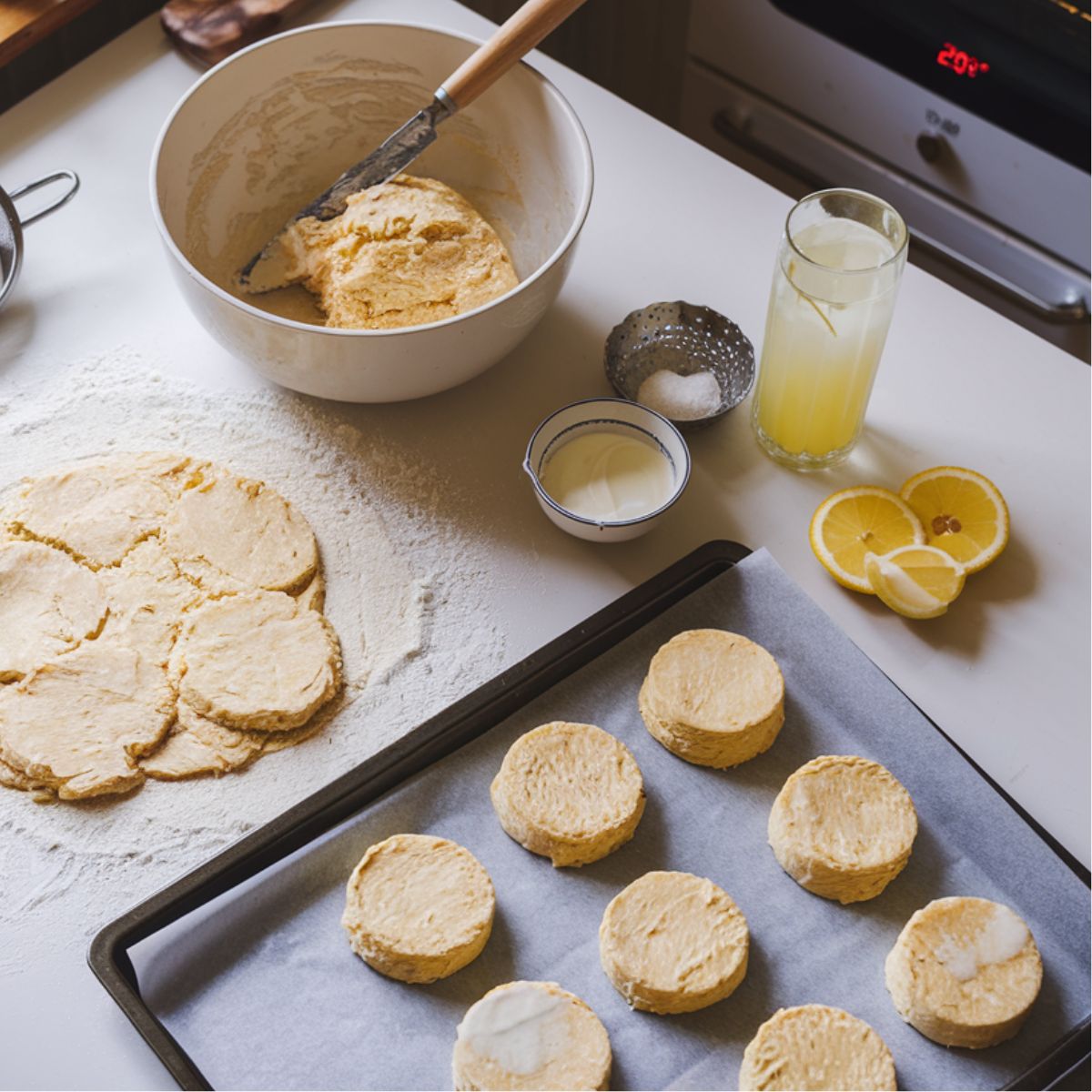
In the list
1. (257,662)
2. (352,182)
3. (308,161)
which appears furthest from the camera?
(308,161)

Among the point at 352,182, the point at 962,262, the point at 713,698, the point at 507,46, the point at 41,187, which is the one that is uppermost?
the point at 507,46

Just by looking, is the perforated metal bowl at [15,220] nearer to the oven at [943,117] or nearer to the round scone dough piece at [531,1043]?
the round scone dough piece at [531,1043]

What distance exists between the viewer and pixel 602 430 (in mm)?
1366

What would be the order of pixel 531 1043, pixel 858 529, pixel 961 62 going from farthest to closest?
pixel 961 62 → pixel 858 529 → pixel 531 1043

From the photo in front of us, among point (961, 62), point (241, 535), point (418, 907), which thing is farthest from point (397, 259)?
point (961, 62)

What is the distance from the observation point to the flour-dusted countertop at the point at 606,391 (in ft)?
3.99

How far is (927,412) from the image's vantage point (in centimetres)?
146

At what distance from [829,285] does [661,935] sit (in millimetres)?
640

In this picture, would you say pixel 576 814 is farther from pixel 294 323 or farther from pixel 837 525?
pixel 294 323

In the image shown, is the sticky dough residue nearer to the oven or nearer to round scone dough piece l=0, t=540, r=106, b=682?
round scone dough piece l=0, t=540, r=106, b=682

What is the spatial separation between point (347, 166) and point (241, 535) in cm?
59

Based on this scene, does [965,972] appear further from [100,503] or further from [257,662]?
[100,503]

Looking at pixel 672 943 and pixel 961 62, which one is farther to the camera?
pixel 961 62

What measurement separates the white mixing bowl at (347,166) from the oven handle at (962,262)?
0.83 meters
